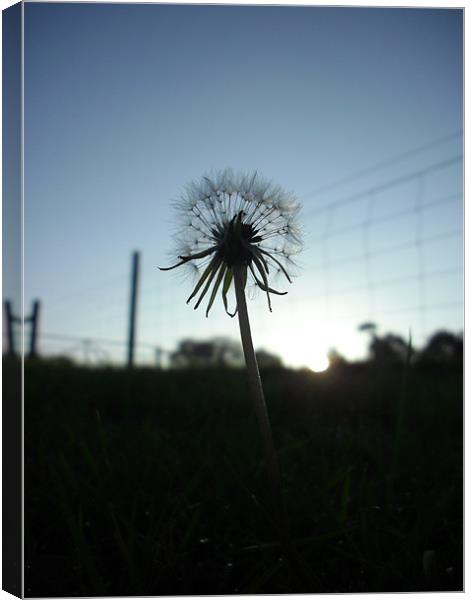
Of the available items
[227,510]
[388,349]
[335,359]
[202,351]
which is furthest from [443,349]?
[227,510]

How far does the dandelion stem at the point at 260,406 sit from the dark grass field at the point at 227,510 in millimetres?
78

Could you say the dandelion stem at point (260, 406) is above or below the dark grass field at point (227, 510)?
above

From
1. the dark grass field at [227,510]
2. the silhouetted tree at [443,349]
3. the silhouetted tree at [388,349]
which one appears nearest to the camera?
the dark grass field at [227,510]

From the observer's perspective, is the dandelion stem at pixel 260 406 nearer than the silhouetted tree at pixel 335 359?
Yes

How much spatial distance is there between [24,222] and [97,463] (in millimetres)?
633

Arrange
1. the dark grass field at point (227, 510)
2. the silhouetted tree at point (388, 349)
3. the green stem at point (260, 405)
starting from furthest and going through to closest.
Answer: the silhouetted tree at point (388, 349)
the dark grass field at point (227, 510)
the green stem at point (260, 405)

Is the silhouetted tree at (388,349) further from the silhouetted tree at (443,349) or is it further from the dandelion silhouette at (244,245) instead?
the dandelion silhouette at (244,245)

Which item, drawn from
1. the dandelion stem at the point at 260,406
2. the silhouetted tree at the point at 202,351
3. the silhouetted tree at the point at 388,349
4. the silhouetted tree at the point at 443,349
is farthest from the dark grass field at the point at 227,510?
the silhouetted tree at the point at 202,351

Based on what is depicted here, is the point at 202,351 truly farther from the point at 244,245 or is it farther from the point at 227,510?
the point at 244,245

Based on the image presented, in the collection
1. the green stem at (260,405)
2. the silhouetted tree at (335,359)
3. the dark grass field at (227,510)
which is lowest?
the dark grass field at (227,510)

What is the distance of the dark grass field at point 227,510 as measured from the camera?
1.07 metres

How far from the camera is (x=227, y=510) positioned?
1.28m

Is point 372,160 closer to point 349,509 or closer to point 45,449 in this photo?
point 349,509

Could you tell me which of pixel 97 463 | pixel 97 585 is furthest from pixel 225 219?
pixel 97 463
